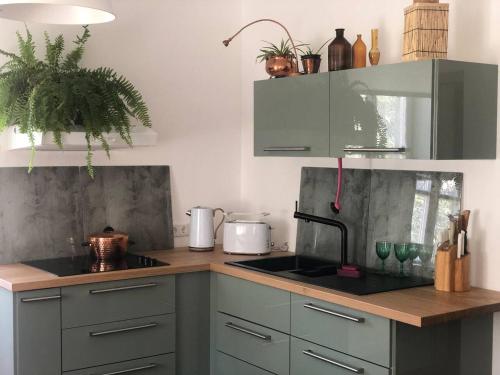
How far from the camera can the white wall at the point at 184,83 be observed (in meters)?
4.17

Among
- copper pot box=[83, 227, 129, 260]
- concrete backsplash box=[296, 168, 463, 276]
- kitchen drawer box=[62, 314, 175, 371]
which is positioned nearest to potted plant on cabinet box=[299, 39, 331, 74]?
concrete backsplash box=[296, 168, 463, 276]

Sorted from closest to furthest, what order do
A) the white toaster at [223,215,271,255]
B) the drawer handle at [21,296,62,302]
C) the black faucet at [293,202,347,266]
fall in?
the drawer handle at [21,296,62,302]
the black faucet at [293,202,347,266]
the white toaster at [223,215,271,255]

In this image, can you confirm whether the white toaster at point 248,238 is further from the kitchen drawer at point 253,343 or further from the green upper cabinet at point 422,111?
the green upper cabinet at point 422,111

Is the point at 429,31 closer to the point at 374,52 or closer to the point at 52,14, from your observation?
the point at 374,52

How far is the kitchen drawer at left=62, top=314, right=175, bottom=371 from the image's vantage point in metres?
3.41

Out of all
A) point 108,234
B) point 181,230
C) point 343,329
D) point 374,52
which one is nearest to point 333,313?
point 343,329

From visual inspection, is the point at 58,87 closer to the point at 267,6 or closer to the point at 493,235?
the point at 267,6

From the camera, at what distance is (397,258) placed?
3.43m

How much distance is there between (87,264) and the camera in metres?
3.76

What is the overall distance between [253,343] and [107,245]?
36.6 inches

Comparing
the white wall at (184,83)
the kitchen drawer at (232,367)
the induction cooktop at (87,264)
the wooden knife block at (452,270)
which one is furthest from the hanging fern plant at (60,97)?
the wooden knife block at (452,270)

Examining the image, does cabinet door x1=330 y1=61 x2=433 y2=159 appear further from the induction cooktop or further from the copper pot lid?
the copper pot lid

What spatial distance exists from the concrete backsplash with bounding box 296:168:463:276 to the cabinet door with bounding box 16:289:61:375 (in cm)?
142

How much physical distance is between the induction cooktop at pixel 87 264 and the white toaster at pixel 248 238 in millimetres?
503
